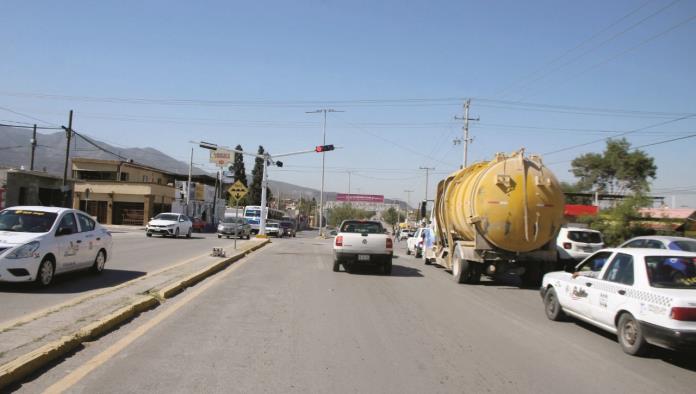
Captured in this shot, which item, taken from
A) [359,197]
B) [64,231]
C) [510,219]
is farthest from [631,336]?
[359,197]

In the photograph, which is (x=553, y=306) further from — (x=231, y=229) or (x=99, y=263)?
(x=231, y=229)

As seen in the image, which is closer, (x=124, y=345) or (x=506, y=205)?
(x=124, y=345)

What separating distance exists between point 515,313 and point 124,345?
702 centimetres

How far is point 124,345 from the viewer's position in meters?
6.81

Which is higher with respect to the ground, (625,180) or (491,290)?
(625,180)

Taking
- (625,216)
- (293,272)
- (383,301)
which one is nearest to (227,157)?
(293,272)

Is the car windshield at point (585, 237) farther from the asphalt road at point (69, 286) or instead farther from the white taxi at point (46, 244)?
the white taxi at point (46, 244)

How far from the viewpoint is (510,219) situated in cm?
1461

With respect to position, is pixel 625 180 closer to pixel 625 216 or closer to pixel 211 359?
pixel 625 216

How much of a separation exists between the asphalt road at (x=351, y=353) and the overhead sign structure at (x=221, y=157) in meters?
22.4

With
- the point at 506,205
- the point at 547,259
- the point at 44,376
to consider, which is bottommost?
the point at 44,376

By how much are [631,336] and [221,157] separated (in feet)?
96.1

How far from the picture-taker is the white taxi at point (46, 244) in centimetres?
1015

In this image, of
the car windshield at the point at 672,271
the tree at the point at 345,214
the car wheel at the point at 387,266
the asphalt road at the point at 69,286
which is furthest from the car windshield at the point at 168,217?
the tree at the point at 345,214
